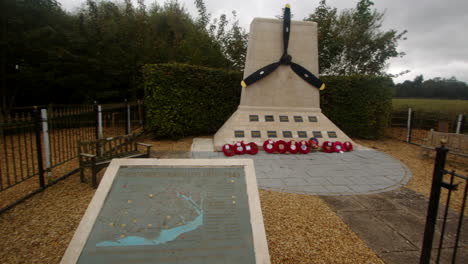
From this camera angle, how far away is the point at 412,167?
22.8 feet

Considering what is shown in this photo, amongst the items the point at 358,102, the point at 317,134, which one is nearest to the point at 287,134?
the point at 317,134

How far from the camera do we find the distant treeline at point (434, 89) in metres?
19.8

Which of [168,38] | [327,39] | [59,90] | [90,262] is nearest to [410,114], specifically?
[327,39]

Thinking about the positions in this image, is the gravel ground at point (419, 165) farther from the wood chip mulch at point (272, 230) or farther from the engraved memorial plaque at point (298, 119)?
the engraved memorial plaque at point (298, 119)

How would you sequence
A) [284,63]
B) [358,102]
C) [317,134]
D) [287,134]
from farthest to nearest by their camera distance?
[358,102], [284,63], [317,134], [287,134]

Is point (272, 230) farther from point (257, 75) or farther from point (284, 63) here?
point (284, 63)

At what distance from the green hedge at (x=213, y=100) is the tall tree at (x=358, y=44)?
16.5 ft

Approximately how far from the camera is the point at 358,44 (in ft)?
52.4

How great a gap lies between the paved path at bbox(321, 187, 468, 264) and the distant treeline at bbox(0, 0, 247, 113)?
1170 cm

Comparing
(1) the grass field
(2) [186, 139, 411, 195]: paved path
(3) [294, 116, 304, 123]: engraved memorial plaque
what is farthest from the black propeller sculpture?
(1) the grass field

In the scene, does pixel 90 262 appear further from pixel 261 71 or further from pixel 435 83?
pixel 435 83

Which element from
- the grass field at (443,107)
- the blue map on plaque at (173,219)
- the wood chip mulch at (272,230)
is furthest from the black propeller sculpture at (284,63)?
the grass field at (443,107)

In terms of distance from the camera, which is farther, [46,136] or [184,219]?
[46,136]

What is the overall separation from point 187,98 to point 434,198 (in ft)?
28.0
